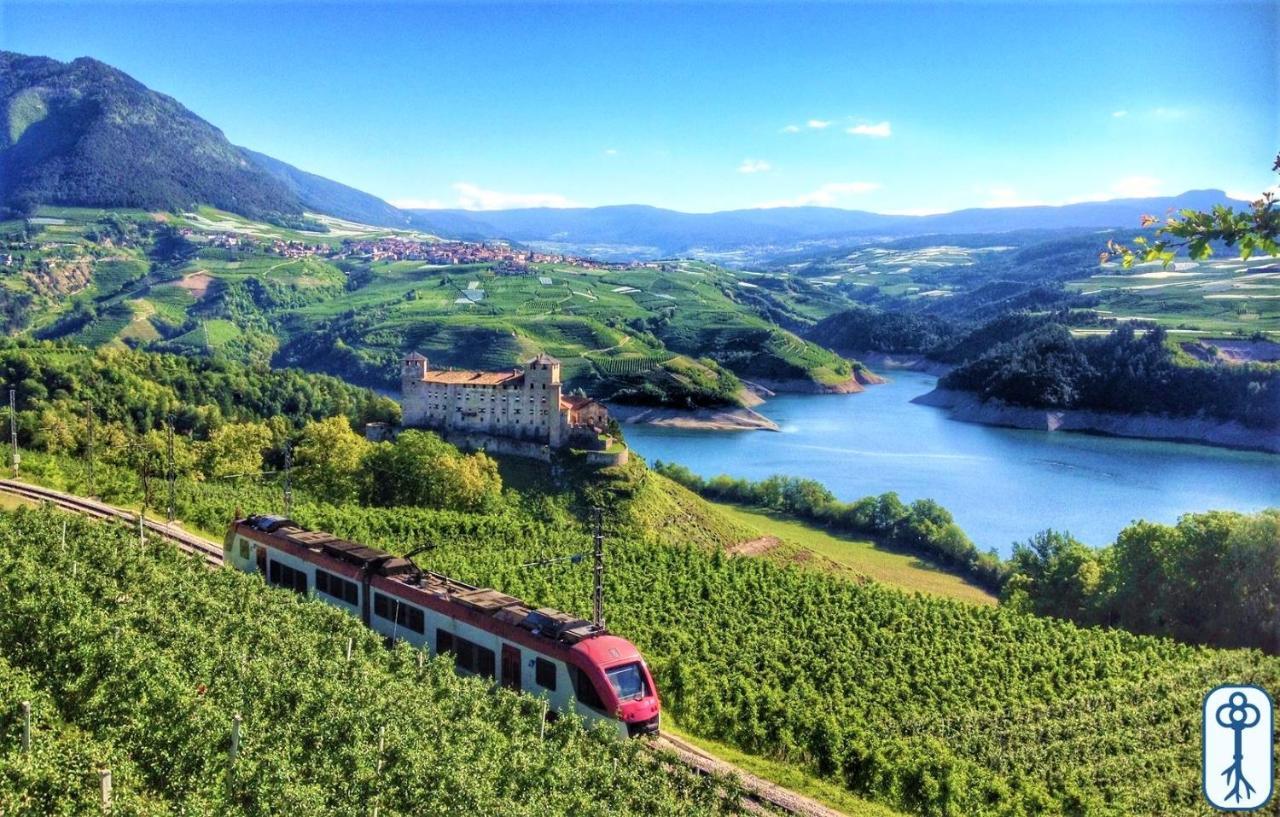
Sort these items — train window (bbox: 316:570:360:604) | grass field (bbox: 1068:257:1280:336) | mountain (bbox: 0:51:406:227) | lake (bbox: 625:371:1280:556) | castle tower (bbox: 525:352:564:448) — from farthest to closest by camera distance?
1. mountain (bbox: 0:51:406:227)
2. grass field (bbox: 1068:257:1280:336)
3. lake (bbox: 625:371:1280:556)
4. castle tower (bbox: 525:352:564:448)
5. train window (bbox: 316:570:360:604)

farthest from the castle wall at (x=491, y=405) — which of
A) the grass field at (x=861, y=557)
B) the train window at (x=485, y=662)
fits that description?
the train window at (x=485, y=662)

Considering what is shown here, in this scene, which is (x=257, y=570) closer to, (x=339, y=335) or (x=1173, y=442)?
(x=1173, y=442)

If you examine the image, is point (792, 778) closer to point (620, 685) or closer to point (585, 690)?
point (620, 685)

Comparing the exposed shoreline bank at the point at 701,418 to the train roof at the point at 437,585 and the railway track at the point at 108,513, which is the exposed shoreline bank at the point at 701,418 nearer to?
the railway track at the point at 108,513

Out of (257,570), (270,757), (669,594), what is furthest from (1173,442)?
(270,757)

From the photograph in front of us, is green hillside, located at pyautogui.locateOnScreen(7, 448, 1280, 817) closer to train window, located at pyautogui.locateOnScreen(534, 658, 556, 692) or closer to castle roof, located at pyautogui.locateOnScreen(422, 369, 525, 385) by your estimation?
train window, located at pyautogui.locateOnScreen(534, 658, 556, 692)

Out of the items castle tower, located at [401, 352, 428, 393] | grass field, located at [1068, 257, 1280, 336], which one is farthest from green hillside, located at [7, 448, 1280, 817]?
grass field, located at [1068, 257, 1280, 336]
